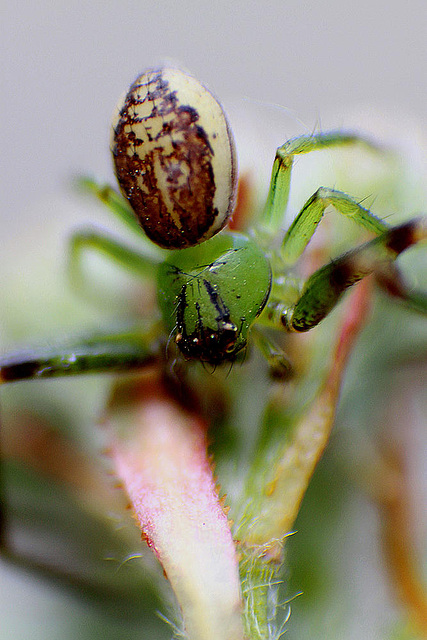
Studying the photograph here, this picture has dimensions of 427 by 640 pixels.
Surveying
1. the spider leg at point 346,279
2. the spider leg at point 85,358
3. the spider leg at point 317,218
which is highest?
the spider leg at point 317,218

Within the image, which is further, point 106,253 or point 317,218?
point 106,253

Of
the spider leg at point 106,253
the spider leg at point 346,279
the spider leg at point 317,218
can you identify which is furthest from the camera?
the spider leg at point 106,253

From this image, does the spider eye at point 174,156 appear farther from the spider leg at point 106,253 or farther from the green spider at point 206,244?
the spider leg at point 106,253

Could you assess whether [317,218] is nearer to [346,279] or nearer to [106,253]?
[346,279]

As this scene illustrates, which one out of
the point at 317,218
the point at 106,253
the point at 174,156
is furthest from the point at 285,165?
the point at 106,253

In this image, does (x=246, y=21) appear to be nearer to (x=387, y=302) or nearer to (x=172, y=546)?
(x=387, y=302)

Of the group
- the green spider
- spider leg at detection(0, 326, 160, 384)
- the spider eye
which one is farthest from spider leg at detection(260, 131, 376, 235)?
spider leg at detection(0, 326, 160, 384)

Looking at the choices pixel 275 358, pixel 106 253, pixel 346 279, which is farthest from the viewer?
pixel 106 253

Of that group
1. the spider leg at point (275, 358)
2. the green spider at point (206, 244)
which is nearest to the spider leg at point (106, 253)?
the green spider at point (206, 244)

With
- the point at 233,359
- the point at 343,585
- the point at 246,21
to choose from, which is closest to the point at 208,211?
the point at 233,359
